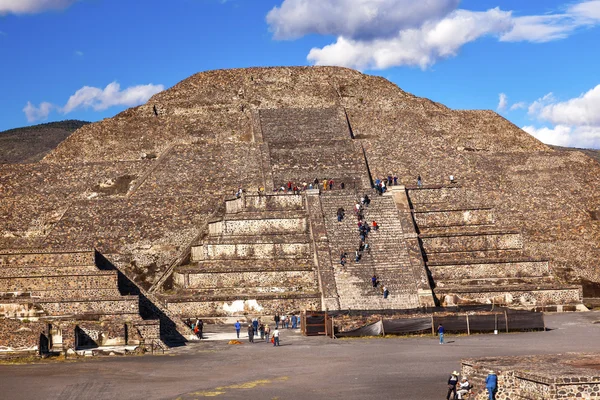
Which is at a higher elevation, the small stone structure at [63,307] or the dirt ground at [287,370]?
the small stone structure at [63,307]

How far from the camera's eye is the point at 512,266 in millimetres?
35312

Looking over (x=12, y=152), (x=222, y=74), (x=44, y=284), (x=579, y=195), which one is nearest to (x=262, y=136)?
(x=222, y=74)

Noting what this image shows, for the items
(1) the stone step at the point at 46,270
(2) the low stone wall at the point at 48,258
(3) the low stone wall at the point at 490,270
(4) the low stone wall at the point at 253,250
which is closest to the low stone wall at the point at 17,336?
(1) the stone step at the point at 46,270

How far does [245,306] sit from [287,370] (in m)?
12.1

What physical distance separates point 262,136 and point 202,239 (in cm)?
1268

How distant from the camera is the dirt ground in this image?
1838cm

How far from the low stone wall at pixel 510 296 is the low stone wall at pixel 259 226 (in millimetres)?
6437

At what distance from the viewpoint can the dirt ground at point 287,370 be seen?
18.4m

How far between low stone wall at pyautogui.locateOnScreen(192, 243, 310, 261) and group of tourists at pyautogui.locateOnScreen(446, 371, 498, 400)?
1894cm

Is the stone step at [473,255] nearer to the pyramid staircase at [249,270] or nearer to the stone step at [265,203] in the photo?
the pyramid staircase at [249,270]

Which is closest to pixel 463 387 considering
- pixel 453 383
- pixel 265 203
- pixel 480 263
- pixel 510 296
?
pixel 453 383

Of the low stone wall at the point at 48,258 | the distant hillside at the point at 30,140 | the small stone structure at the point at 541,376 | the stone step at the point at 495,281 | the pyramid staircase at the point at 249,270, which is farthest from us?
the distant hillside at the point at 30,140

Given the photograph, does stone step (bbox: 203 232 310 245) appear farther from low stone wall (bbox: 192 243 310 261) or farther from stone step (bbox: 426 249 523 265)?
stone step (bbox: 426 249 523 265)

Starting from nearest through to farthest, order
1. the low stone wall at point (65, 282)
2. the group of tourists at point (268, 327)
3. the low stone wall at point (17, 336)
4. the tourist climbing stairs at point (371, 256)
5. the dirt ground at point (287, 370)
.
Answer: the dirt ground at point (287, 370)
the low stone wall at point (17, 336)
the group of tourists at point (268, 327)
the low stone wall at point (65, 282)
the tourist climbing stairs at point (371, 256)
